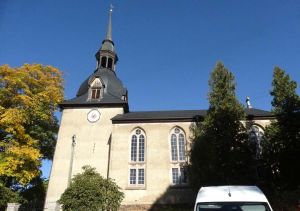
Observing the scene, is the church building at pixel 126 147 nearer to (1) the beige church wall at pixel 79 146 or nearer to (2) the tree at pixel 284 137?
(1) the beige church wall at pixel 79 146

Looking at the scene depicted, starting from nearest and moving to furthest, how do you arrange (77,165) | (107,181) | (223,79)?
1. (107,181)
2. (223,79)
3. (77,165)

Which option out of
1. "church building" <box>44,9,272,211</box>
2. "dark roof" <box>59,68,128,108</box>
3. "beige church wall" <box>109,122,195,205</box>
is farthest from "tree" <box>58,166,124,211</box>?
"dark roof" <box>59,68,128,108</box>

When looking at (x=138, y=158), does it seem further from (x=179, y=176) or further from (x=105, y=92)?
(x=105, y=92)

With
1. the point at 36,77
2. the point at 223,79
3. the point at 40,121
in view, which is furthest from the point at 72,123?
the point at 223,79

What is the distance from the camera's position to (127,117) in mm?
26750

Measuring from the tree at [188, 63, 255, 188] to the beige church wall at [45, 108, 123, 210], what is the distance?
8.89m

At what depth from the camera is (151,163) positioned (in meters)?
24.2

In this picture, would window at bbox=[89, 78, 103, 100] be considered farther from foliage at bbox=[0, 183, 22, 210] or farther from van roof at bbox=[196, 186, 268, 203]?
van roof at bbox=[196, 186, 268, 203]

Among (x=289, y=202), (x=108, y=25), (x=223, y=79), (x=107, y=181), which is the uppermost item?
(x=108, y=25)

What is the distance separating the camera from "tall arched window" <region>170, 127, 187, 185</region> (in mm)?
23609

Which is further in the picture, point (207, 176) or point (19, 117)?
point (19, 117)

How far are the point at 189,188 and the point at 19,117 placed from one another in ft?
49.9

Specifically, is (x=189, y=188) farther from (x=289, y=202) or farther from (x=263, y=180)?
(x=289, y=202)

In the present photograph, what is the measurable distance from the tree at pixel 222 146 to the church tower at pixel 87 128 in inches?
357
